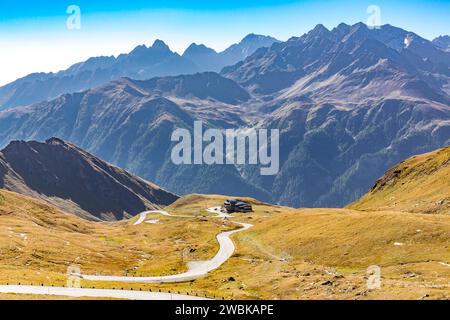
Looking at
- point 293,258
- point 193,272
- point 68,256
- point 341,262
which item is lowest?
point 193,272

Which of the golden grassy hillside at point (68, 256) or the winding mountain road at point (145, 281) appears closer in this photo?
the winding mountain road at point (145, 281)

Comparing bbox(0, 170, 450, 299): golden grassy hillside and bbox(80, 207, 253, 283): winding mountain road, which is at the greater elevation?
bbox(0, 170, 450, 299): golden grassy hillside

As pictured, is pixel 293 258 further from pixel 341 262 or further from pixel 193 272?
pixel 193 272

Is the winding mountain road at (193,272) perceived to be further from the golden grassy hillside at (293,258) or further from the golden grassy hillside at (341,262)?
the golden grassy hillside at (341,262)

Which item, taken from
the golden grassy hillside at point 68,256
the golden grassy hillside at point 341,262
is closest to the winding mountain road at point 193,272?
the golden grassy hillside at point 341,262

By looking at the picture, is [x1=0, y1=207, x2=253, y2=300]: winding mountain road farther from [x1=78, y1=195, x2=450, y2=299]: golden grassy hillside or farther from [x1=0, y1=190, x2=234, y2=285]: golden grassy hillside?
[x1=0, y1=190, x2=234, y2=285]: golden grassy hillside

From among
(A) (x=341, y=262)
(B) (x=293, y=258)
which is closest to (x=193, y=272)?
(B) (x=293, y=258)

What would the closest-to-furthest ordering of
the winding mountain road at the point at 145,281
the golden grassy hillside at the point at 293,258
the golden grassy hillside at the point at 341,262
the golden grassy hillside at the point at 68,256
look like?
the winding mountain road at the point at 145,281
the golden grassy hillside at the point at 341,262
the golden grassy hillside at the point at 293,258
the golden grassy hillside at the point at 68,256

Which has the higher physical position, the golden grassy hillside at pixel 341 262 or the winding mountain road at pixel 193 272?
the golden grassy hillside at pixel 341 262

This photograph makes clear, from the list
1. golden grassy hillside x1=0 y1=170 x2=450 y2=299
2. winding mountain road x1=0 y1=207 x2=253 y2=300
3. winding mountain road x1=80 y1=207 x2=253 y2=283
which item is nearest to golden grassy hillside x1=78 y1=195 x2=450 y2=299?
golden grassy hillside x1=0 y1=170 x2=450 y2=299

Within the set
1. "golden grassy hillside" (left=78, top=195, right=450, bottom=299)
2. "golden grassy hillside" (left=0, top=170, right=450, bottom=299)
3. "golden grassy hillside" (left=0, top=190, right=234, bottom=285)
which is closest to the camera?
"golden grassy hillside" (left=78, top=195, right=450, bottom=299)
